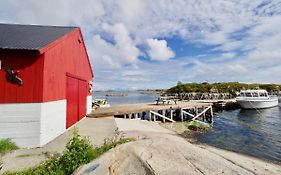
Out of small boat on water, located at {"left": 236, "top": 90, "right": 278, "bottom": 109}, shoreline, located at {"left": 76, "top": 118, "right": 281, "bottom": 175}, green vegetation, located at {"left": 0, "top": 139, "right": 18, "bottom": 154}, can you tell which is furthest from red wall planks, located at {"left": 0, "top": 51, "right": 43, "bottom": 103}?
small boat on water, located at {"left": 236, "top": 90, "right": 278, "bottom": 109}

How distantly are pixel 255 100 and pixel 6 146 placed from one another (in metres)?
39.8

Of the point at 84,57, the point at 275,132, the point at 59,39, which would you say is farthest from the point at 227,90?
the point at 59,39

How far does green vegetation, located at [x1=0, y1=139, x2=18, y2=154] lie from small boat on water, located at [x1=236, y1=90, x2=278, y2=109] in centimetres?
3807

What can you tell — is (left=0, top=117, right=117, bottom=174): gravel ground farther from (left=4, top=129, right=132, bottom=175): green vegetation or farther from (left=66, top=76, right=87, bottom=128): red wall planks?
(left=66, top=76, right=87, bottom=128): red wall planks

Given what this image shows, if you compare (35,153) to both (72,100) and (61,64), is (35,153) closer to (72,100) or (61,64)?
(61,64)

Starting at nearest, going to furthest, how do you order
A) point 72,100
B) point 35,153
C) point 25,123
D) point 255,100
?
1. point 35,153
2. point 25,123
3. point 72,100
4. point 255,100

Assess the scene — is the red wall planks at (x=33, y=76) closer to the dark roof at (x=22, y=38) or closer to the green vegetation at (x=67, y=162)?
the dark roof at (x=22, y=38)

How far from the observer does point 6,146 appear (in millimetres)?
9922

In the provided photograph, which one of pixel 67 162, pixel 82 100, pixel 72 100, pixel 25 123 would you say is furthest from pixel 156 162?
pixel 82 100

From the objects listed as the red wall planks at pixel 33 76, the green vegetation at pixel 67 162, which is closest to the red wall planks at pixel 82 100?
the red wall planks at pixel 33 76

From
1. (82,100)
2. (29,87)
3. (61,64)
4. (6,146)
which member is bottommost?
(6,146)

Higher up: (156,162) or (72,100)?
(72,100)

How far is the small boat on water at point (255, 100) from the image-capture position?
40025mm

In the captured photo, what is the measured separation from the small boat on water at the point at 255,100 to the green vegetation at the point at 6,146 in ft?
125
